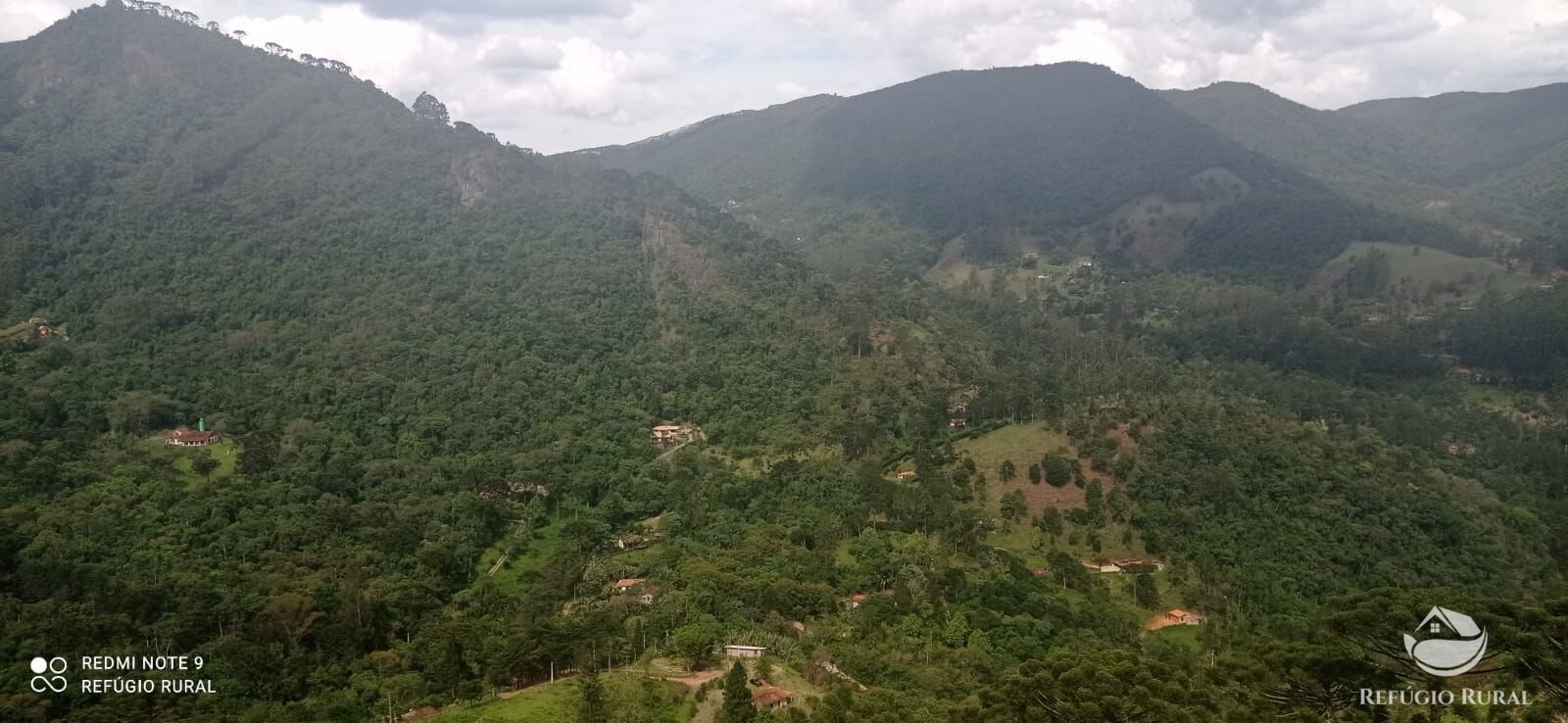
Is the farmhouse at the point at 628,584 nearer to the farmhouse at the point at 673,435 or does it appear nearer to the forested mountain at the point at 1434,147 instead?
the farmhouse at the point at 673,435

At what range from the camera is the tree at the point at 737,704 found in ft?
74.5

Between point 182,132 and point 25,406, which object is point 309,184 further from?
point 25,406

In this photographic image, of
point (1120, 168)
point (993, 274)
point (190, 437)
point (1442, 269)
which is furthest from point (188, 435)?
point (1120, 168)

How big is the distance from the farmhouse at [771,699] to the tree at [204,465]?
26942 mm

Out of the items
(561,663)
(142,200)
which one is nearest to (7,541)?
(561,663)

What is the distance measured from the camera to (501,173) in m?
85.7

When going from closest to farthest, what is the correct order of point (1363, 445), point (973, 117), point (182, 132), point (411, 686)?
point (411, 686) → point (1363, 445) → point (182, 132) → point (973, 117)

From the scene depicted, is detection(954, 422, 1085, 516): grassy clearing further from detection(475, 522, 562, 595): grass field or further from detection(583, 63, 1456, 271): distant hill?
detection(583, 63, 1456, 271): distant hill

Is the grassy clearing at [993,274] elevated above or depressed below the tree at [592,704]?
above

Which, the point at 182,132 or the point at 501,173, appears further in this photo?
the point at 501,173

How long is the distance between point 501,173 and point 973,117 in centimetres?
10645

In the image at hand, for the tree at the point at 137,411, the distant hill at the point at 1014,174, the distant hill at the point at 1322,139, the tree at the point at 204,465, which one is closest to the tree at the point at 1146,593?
the tree at the point at 204,465

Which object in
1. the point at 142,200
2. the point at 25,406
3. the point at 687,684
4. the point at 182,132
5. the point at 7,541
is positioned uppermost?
the point at 182,132

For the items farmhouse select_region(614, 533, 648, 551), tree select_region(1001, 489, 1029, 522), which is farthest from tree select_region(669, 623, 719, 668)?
tree select_region(1001, 489, 1029, 522)
